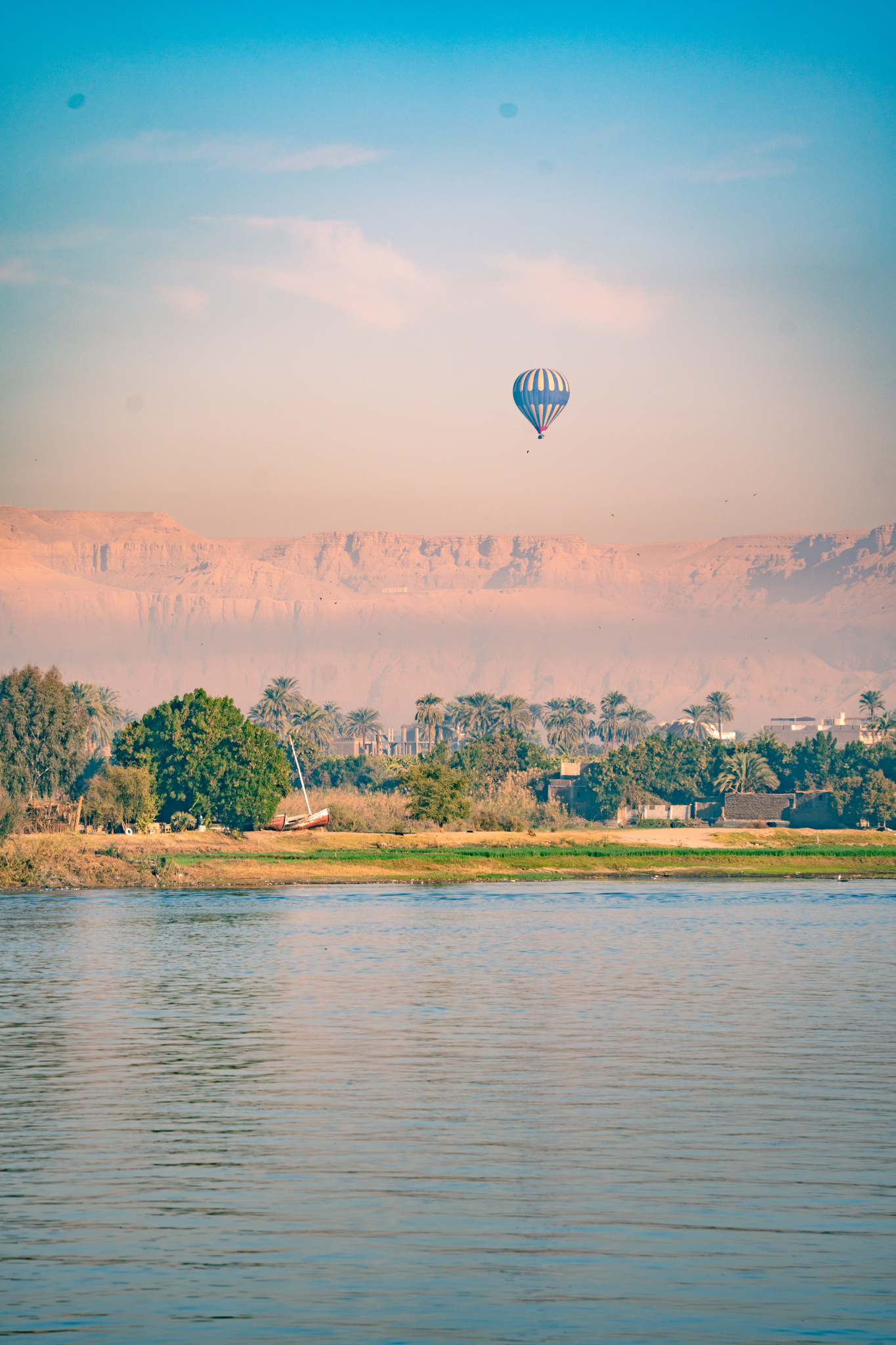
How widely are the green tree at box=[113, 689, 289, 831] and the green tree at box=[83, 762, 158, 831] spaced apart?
16.0 feet

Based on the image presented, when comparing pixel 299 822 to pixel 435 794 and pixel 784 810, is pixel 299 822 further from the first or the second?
pixel 784 810

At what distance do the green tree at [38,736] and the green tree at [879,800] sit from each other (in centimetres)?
9025

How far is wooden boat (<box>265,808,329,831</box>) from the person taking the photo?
11869 cm

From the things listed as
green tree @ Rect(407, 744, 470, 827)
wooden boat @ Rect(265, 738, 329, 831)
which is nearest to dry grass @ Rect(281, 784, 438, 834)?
green tree @ Rect(407, 744, 470, 827)

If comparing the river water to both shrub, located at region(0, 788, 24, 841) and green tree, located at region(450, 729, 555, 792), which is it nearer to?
shrub, located at region(0, 788, 24, 841)

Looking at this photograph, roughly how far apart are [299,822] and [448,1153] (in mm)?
101165

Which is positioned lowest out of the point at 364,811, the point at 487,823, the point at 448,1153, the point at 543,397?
the point at 448,1153

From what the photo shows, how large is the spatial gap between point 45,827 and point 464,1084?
284ft

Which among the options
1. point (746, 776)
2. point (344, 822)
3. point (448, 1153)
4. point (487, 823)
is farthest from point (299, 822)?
point (448, 1153)

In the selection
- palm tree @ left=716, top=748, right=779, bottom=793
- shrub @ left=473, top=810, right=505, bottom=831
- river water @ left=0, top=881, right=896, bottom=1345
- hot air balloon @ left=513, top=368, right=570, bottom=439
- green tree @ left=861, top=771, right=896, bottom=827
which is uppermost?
hot air balloon @ left=513, top=368, right=570, bottom=439

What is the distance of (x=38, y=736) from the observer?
109688mm

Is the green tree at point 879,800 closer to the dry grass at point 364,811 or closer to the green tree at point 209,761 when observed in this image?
the dry grass at point 364,811

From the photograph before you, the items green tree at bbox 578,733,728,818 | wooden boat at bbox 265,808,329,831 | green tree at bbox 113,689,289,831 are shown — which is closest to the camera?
green tree at bbox 113,689,289,831

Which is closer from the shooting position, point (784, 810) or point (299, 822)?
point (299, 822)
